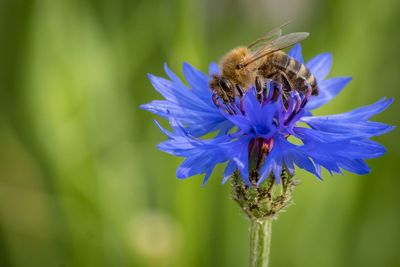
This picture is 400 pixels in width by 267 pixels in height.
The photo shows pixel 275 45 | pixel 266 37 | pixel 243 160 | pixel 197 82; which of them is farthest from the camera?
pixel 197 82

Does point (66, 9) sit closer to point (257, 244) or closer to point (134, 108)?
point (134, 108)

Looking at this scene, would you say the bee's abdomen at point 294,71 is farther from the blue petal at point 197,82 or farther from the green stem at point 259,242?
the green stem at point 259,242

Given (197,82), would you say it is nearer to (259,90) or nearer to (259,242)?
(259,90)

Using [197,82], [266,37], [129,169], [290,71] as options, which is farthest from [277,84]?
[129,169]

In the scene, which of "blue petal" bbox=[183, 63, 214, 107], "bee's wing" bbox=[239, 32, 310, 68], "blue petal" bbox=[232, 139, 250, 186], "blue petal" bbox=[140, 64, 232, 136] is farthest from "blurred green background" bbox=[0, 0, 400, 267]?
"blue petal" bbox=[232, 139, 250, 186]

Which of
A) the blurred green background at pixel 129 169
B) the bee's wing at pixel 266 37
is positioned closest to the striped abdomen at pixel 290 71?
the bee's wing at pixel 266 37

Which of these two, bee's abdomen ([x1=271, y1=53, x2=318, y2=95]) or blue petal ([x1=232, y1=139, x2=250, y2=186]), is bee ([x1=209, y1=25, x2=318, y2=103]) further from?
blue petal ([x1=232, y1=139, x2=250, y2=186])

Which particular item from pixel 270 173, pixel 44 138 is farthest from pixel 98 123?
pixel 270 173
